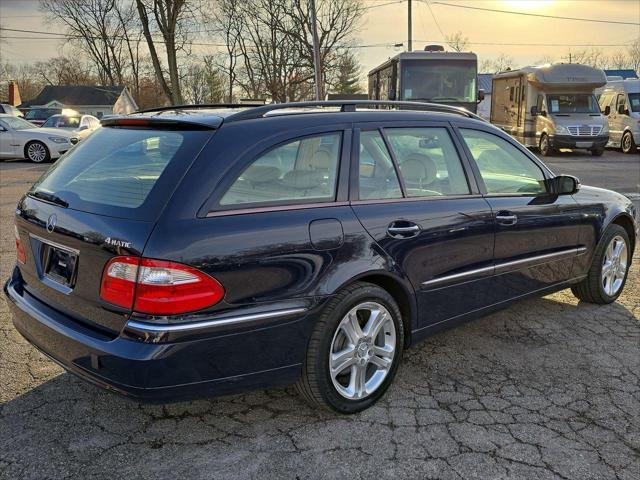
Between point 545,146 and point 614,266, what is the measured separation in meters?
16.2

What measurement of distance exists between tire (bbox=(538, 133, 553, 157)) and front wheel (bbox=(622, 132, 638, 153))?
3.08 metres

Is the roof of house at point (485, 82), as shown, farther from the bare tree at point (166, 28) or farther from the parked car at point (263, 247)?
the parked car at point (263, 247)

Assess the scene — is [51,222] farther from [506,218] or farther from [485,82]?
[485,82]

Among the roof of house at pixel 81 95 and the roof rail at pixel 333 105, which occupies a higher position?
the roof of house at pixel 81 95

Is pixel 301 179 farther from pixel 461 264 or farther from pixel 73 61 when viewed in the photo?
pixel 73 61

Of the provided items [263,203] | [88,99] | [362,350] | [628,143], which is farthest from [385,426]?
[88,99]

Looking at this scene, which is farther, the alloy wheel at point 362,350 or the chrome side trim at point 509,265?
the chrome side trim at point 509,265

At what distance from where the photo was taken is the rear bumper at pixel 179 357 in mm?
2436

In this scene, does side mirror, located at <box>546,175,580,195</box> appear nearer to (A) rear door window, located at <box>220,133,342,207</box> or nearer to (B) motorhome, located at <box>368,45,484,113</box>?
(A) rear door window, located at <box>220,133,342,207</box>

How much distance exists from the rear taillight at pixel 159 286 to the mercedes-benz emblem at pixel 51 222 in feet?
1.77

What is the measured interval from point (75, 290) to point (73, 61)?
237 feet

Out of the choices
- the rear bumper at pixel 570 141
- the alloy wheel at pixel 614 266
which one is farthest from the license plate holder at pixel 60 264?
the rear bumper at pixel 570 141

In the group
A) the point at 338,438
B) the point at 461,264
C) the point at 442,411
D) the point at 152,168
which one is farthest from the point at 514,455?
the point at 152,168

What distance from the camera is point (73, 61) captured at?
6656 cm
